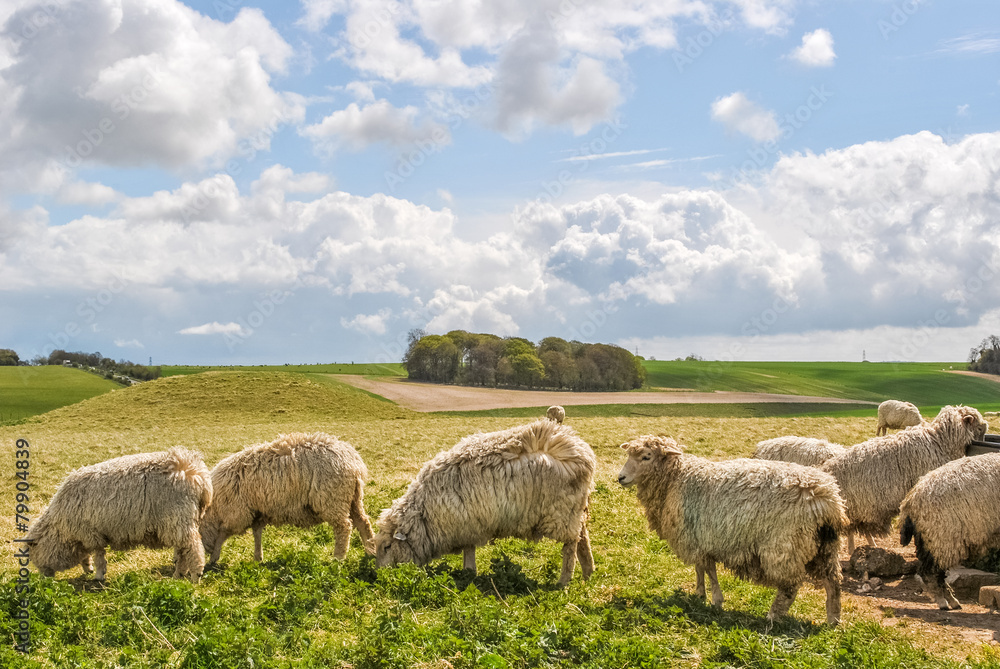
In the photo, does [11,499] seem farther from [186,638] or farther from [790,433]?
[790,433]

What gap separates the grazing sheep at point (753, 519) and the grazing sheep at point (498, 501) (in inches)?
37.0

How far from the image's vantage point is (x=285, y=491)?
38.0 ft

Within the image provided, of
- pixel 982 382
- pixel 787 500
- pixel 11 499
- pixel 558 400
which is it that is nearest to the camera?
pixel 787 500

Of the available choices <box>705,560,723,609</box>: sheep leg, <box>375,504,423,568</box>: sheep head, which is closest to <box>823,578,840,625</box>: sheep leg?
<box>705,560,723,609</box>: sheep leg

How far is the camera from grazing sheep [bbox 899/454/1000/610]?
10430mm

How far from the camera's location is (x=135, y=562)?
1190cm

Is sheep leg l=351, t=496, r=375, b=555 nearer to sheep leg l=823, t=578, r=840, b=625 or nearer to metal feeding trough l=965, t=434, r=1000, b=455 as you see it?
sheep leg l=823, t=578, r=840, b=625

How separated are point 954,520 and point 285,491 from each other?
33.8 feet

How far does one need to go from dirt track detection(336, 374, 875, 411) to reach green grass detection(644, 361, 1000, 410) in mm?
14058

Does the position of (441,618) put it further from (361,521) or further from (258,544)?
(258,544)

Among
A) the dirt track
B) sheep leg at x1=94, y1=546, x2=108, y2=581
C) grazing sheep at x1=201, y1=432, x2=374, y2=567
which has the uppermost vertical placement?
grazing sheep at x1=201, y1=432, x2=374, y2=567

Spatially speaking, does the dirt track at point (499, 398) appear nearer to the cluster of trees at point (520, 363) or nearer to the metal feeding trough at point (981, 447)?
the cluster of trees at point (520, 363)

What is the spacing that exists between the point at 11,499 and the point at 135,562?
9.79 meters

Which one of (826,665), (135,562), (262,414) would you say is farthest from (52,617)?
(262,414)
